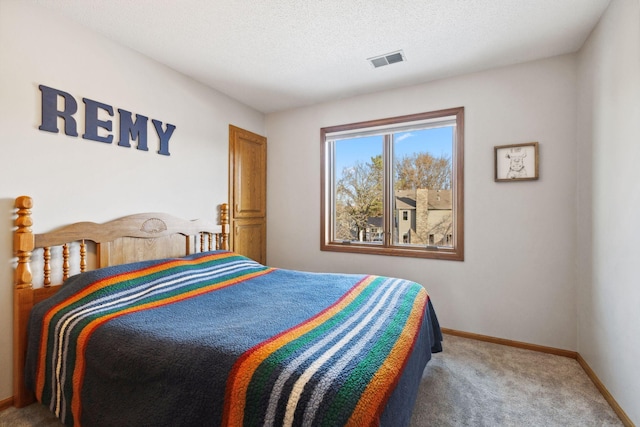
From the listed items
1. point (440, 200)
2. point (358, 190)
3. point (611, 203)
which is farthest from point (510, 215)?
point (358, 190)

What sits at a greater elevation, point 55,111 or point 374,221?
point 55,111

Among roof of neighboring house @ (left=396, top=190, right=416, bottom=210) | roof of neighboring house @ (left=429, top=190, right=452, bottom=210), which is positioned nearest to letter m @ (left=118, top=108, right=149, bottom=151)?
roof of neighboring house @ (left=396, top=190, right=416, bottom=210)

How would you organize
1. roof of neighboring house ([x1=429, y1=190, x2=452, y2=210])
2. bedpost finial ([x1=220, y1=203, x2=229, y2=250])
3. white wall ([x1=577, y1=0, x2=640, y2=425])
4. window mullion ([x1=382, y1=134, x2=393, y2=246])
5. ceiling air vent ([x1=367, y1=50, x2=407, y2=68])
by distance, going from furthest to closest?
window mullion ([x1=382, y1=134, x2=393, y2=246]) < bedpost finial ([x1=220, y1=203, x2=229, y2=250]) < roof of neighboring house ([x1=429, y1=190, x2=452, y2=210]) < ceiling air vent ([x1=367, y1=50, x2=407, y2=68]) < white wall ([x1=577, y1=0, x2=640, y2=425])

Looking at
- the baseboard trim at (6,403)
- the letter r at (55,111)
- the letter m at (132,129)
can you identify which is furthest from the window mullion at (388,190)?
the baseboard trim at (6,403)

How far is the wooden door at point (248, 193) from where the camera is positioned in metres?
3.36

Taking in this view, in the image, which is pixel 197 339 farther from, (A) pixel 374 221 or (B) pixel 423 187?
(B) pixel 423 187

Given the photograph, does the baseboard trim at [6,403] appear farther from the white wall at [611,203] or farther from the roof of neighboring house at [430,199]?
the white wall at [611,203]

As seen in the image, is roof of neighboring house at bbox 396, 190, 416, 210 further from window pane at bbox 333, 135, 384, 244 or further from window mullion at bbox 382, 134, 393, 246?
window pane at bbox 333, 135, 384, 244

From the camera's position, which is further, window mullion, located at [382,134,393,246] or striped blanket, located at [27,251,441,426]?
window mullion, located at [382,134,393,246]

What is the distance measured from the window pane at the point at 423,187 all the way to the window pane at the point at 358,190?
19 cm

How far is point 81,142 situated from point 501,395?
3254mm

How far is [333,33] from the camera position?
85.5 inches

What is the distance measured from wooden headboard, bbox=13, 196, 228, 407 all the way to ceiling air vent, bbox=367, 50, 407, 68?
2136 millimetres

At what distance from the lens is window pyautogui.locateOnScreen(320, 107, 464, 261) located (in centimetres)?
298
